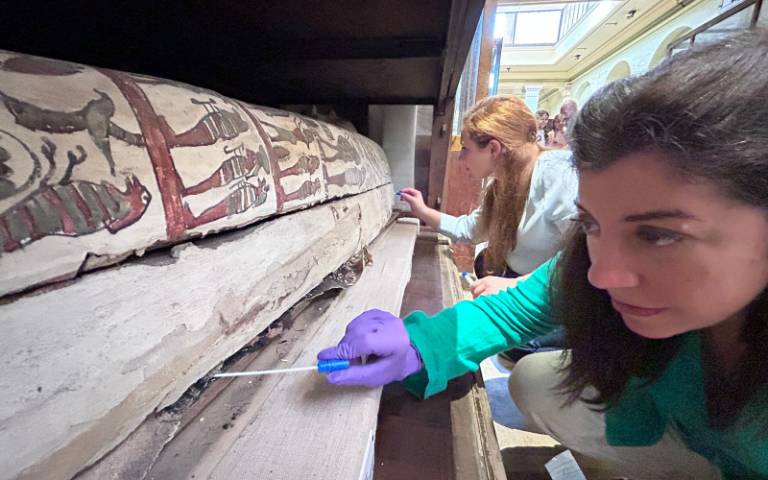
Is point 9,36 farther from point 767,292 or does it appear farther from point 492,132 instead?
point 767,292

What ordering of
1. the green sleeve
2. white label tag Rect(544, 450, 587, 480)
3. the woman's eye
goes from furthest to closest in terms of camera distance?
white label tag Rect(544, 450, 587, 480), the green sleeve, the woman's eye

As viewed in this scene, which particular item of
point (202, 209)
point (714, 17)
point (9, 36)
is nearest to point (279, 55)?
point (9, 36)

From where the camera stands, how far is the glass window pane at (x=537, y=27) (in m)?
5.14

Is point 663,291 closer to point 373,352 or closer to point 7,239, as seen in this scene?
point 373,352

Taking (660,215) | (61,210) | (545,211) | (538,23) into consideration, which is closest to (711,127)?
(660,215)

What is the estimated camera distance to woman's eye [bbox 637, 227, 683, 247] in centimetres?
35

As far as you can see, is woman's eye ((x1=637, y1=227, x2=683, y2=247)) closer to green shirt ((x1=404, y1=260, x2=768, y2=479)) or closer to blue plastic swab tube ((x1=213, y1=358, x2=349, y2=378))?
green shirt ((x1=404, y1=260, x2=768, y2=479))

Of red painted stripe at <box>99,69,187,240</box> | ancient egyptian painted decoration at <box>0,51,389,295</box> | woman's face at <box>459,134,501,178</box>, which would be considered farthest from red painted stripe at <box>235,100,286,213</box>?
woman's face at <box>459,134,501,178</box>

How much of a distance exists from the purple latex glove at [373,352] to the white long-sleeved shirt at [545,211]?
65 centimetres

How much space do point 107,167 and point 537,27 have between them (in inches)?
255

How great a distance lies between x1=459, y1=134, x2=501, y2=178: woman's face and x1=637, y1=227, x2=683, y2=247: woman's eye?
0.96 m

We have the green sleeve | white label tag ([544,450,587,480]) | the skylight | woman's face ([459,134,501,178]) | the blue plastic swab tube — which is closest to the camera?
the blue plastic swab tube

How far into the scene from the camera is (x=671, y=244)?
353mm

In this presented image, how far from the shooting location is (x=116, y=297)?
32 cm
